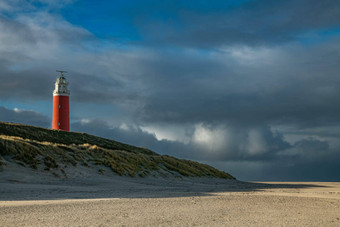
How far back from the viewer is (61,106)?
182 ft

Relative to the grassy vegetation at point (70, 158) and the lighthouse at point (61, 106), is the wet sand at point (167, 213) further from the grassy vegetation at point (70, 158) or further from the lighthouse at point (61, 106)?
the lighthouse at point (61, 106)

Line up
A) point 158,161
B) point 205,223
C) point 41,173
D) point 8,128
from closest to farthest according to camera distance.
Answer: point 205,223 < point 41,173 < point 158,161 < point 8,128

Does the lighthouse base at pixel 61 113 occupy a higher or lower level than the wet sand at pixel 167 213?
higher

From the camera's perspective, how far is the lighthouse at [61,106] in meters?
54.9

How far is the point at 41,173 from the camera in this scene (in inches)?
846

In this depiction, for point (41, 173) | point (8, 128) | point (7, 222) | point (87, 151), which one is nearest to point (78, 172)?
point (41, 173)

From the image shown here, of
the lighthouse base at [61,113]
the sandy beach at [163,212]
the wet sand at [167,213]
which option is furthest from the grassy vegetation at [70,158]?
the lighthouse base at [61,113]

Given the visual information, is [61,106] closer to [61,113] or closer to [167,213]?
[61,113]

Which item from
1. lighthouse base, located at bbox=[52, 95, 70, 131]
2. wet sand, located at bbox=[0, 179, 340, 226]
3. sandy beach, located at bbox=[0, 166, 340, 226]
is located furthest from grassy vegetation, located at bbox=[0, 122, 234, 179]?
lighthouse base, located at bbox=[52, 95, 70, 131]

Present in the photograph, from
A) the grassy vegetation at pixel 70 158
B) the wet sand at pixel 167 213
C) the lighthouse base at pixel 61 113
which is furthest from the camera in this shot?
the lighthouse base at pixel 61 113

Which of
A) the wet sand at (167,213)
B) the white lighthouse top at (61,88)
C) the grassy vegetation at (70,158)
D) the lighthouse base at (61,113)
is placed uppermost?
the white lighthouse top at (61,88)

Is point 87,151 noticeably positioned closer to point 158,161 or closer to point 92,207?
point 158,161

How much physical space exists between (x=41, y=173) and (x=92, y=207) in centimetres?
1132

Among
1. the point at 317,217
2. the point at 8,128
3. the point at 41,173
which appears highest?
the point at 8,128
